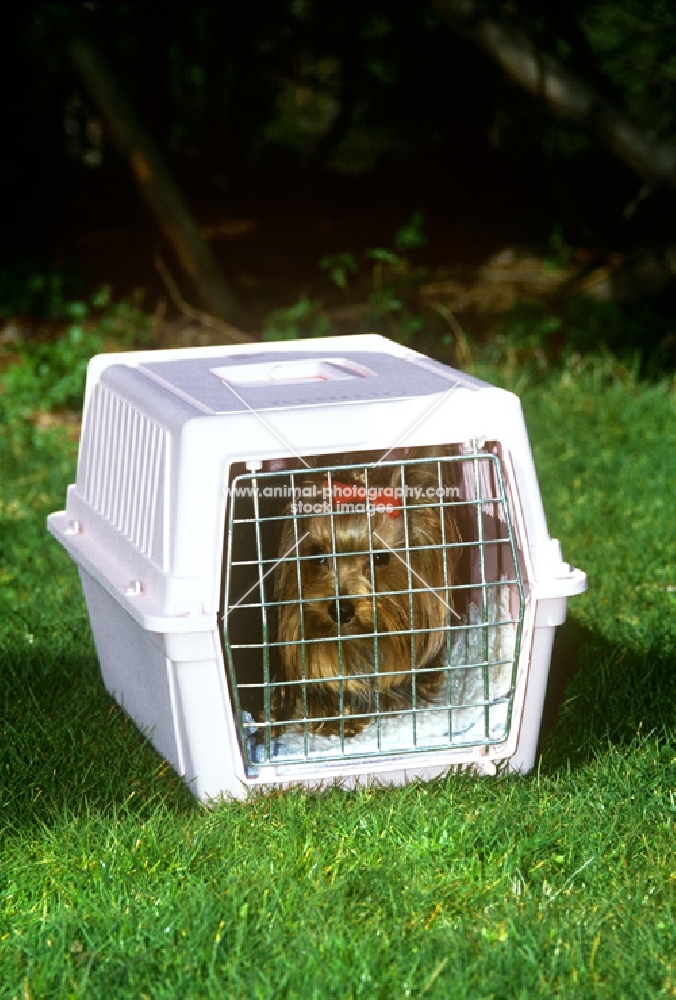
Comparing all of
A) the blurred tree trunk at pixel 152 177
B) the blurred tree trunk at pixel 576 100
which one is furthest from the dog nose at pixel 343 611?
the blurred tree trunk at pixel 152 177

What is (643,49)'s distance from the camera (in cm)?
587

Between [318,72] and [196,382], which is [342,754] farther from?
[318,72]

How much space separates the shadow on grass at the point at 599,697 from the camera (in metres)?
3.02

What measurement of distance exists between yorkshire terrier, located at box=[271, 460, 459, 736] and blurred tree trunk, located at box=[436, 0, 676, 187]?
3.37m

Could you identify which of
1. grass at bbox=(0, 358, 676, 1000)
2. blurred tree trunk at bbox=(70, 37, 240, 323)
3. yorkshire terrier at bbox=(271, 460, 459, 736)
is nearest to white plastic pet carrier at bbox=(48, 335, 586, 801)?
yorkshire terrier at bbox=(271, 460, 459, 736)

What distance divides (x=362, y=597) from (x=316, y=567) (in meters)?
0.14

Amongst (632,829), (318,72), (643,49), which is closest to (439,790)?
(632,829)

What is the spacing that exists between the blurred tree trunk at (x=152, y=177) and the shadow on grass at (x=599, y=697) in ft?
11.5

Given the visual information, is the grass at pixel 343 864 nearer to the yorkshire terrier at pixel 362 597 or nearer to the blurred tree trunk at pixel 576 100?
the yorkshire terrier at pixel 362 597

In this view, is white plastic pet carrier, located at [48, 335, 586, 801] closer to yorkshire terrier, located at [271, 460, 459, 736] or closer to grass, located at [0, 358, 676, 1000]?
yorkshire terrier, located at [271, 460, 459, 736]

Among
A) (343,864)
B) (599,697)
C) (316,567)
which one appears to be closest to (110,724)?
(316,567)

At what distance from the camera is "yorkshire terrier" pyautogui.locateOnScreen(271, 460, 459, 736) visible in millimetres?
2871

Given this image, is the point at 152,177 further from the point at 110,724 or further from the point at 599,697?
the point at 599,697

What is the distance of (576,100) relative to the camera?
19.7 feet
